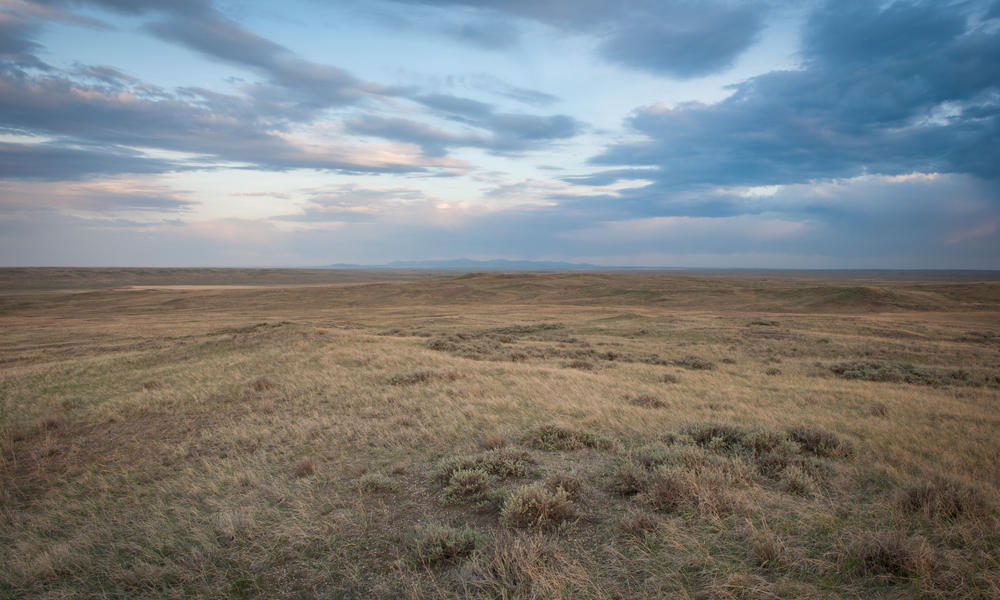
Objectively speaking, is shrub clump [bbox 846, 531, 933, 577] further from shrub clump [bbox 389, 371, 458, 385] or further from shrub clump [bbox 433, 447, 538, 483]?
shrub clump [bbox 389, 371, 458, 385]

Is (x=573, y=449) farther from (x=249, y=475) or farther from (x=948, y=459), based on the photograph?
(x=948, y=459)

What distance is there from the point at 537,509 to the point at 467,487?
3.96ft

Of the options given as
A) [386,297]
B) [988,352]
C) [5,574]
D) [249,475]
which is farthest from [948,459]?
[386,297]

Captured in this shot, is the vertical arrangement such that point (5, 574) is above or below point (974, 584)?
below

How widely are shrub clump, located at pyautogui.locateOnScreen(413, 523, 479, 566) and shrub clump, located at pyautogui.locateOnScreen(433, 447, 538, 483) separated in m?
1.61

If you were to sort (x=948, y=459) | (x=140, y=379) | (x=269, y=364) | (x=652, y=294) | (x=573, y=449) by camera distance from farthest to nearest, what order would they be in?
(x=652, y=294) < (x=269, y=364) < (x=140, y=379) < (x=573, y=449) < (x=948, y=459)

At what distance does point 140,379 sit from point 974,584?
21.2m

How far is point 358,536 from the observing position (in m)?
5.21

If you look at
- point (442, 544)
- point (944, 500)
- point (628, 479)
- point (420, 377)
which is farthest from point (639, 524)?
point (420, 377)

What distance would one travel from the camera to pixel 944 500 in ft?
16.5

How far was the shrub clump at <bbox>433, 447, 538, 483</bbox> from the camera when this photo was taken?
6.64 metres

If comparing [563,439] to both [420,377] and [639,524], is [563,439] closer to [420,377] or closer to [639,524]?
[639,524]

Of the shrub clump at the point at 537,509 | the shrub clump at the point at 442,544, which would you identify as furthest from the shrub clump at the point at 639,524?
the shrub clump at the point at 442,544

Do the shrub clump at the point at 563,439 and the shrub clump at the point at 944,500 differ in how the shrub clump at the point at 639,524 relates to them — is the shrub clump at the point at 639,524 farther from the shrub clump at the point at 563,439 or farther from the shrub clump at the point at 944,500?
the shrub clump at the point at 944,500
